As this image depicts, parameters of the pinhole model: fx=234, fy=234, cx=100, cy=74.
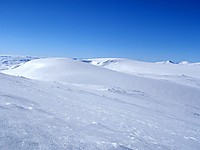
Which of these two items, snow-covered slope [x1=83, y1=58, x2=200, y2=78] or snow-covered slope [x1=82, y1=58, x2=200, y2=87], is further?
snow-covered slope [x1=83, y1=58, x2=200, y2=78]

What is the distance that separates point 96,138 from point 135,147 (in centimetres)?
96

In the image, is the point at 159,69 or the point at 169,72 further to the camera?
the point at 159,69

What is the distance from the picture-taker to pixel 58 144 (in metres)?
4.78

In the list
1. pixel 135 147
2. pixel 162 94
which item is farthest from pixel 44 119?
pixel 162 94

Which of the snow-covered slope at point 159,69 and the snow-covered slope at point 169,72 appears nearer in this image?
the snow-covered slope at point 169,72

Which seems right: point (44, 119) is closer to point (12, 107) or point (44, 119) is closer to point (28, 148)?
point (12, 107)

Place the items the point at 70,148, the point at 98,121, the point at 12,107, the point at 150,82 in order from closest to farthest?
the point at 70,148 < the point at 12,107 < the point at 98,121 < the point at 150,82

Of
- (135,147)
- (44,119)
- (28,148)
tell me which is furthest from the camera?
(44,119)

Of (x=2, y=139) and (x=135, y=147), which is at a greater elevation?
(x=2, y=139)

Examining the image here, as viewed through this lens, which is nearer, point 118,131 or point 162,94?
point 118,131

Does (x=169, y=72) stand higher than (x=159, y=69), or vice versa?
(x=159, y=69)

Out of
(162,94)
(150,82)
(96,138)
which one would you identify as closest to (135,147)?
(96,138)

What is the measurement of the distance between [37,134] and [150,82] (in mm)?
23949

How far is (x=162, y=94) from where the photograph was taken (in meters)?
23.2
